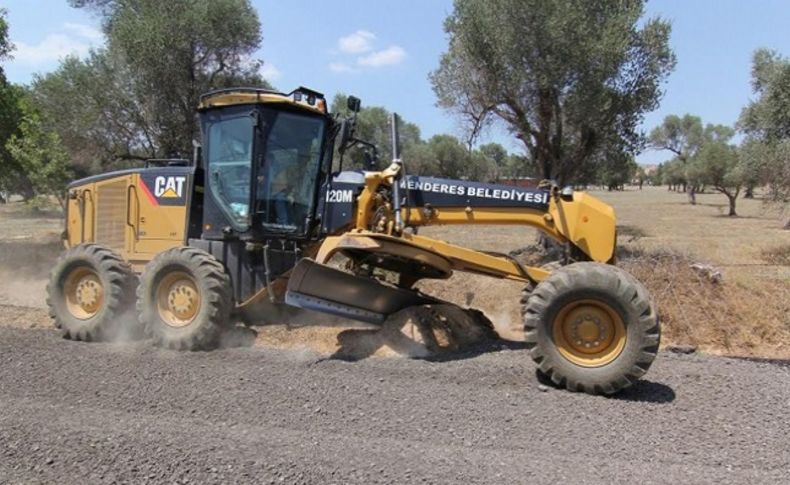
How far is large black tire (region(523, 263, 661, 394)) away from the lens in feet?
16.8

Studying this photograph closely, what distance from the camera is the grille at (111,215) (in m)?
8.36

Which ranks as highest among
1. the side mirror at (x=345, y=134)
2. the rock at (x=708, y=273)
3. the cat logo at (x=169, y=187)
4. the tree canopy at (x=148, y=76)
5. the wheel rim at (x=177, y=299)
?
the tree canopy at (x=148, y=76)

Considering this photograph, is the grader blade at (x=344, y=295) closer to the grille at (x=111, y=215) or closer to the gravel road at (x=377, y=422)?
the gravel road at (x=377, y=422)

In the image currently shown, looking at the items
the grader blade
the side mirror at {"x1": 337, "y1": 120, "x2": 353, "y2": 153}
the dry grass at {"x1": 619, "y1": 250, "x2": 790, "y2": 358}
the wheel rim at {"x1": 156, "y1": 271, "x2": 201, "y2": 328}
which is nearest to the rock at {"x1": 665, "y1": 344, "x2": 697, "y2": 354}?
the dry grass at {"x1": 619, "y1": 250, "x2": 790, "y2": 358}

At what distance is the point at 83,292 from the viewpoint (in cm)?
790

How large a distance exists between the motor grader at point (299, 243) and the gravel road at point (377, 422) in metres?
Answer: 0.63

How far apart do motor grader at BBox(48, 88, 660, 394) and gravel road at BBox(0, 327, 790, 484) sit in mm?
632

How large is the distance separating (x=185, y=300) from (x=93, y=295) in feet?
5.22

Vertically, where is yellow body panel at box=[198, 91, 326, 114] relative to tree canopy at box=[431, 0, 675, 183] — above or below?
below

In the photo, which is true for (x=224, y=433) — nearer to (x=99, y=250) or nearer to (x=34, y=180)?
(x=99, y=250)

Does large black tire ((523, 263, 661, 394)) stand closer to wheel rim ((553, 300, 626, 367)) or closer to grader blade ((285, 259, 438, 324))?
wheel rim ((553, 300, 626, 367))

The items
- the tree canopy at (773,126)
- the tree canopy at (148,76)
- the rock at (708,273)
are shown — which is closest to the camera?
the rock at (708,273)

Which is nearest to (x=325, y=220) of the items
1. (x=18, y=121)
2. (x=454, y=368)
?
(x=454, y=368)

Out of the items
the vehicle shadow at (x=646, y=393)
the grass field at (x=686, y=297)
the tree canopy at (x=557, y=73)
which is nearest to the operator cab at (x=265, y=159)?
the grass field at (x=686, y=297)
